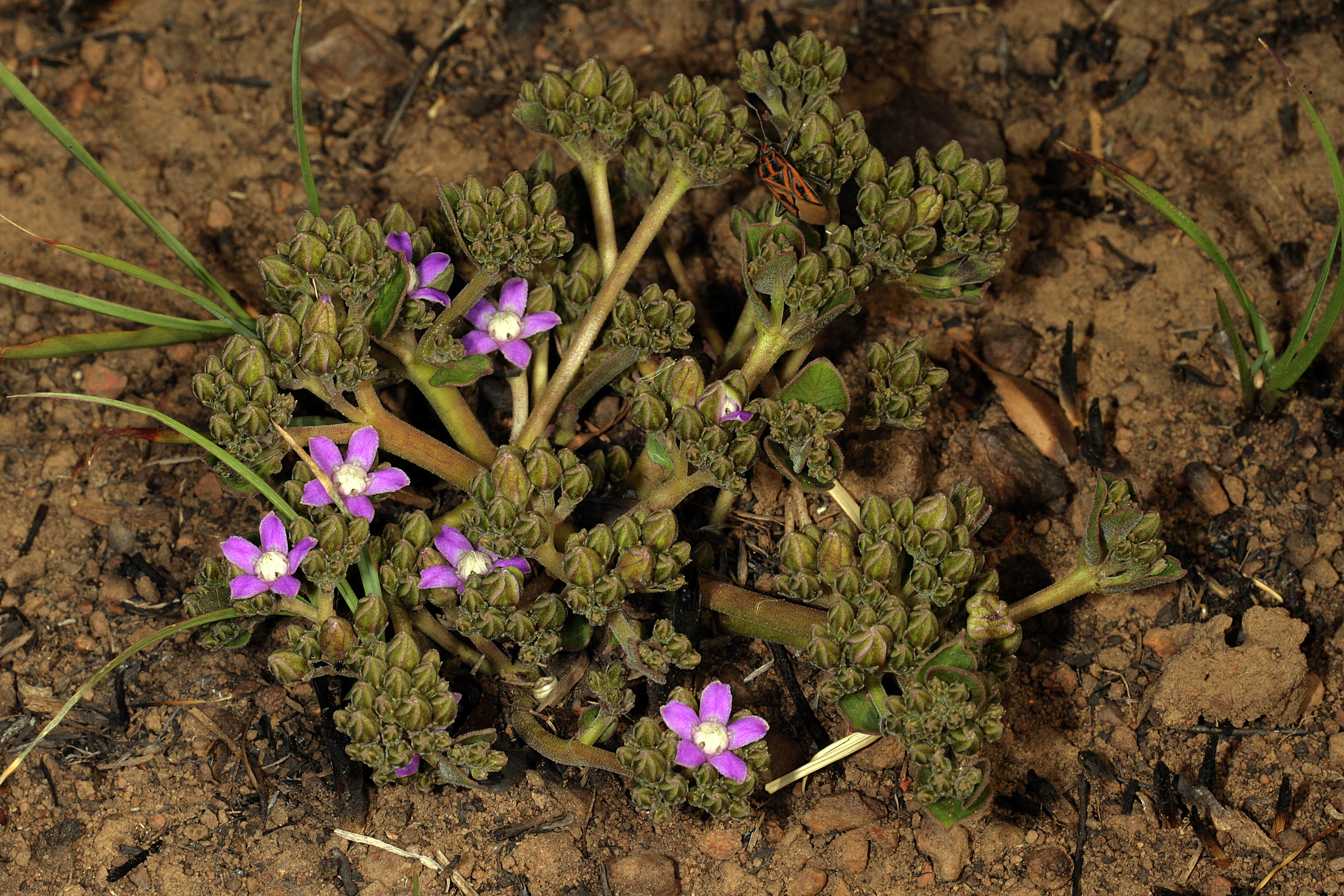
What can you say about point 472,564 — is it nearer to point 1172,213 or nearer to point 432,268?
point 432,268

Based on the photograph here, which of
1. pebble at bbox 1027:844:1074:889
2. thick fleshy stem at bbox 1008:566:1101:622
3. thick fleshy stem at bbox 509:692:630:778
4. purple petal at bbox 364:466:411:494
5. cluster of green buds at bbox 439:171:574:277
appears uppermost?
cluster of green buds at bbox 439:171:574:277

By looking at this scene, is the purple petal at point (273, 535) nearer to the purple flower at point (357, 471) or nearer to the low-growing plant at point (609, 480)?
the low-growing plant at point (609, 480)

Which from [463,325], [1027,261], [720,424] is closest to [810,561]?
[720,424]

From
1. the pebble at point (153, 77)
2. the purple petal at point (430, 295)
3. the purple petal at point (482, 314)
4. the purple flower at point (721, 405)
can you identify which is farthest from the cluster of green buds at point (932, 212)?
the pebble at point (153, 77)

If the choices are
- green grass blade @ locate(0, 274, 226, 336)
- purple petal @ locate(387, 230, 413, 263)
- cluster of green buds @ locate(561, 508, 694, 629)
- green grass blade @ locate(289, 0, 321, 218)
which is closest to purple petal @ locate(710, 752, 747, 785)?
cluster of green buds @ locate(561, 508, 694, 629)

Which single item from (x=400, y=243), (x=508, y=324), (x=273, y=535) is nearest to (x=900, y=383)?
(x=508, y=324)

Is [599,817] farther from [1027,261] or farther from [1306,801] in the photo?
[1027,261]

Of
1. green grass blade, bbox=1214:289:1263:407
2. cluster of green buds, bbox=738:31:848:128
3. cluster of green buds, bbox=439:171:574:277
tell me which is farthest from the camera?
green grass blade, bbox=1214:289:1263:407

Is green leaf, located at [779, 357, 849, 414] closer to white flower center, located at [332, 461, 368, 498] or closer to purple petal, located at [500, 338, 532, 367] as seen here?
purple petal, located at [500, 338, 532, 367]
